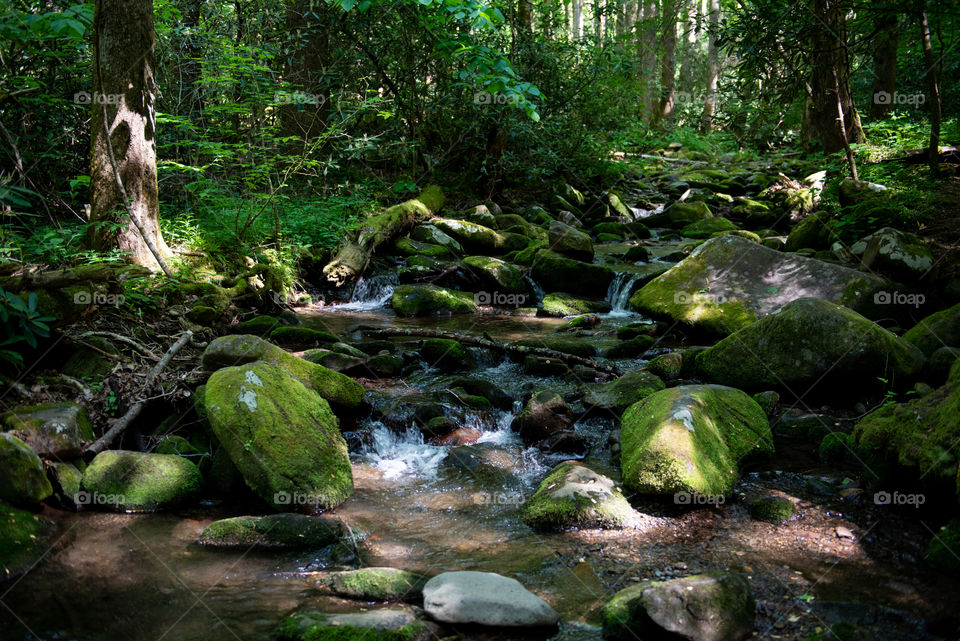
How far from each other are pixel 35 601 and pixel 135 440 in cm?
184

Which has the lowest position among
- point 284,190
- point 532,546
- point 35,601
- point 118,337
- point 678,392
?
point 532,546

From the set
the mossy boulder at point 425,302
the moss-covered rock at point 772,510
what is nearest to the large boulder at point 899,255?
the moss-covered rock at point 772,510

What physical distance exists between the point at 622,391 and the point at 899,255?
3.80 m

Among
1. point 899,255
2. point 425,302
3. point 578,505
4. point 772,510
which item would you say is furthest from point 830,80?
point 578,505

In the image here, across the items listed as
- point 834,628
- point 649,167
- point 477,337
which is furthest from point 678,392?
point 649,167

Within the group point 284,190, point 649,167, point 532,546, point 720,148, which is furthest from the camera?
point 720,148

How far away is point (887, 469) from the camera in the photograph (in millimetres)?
4250

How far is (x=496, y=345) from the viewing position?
723 centimetres

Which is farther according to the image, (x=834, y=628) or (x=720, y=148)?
(x=720, y=148)

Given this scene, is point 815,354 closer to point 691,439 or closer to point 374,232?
point 691,439

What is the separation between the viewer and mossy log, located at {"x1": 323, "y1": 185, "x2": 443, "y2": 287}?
33.0 ft

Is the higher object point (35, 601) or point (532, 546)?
point (35, 601)

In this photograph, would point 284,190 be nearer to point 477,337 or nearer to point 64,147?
point 64,147

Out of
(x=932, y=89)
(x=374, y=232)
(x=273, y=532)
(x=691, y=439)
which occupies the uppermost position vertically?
(x=932, y=89)
